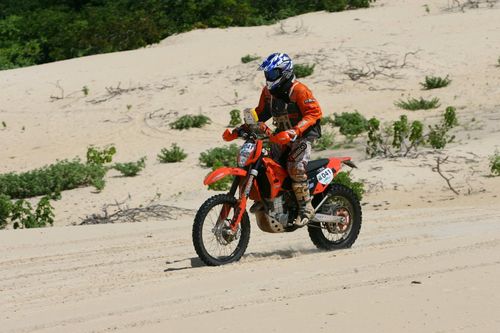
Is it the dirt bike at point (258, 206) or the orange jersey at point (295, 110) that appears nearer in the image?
the dirt bike at point (258, 206)

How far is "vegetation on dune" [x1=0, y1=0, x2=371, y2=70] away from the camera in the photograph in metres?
26.3

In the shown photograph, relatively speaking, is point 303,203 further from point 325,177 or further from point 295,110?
point 295,110

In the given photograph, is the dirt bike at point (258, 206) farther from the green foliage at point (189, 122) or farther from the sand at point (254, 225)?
the green foliage at point (189, 122)

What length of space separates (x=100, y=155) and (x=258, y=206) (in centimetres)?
928

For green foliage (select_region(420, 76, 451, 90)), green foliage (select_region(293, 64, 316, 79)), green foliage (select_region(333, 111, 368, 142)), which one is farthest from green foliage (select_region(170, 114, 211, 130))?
green foliage (select_region(420, 76, 451, 90))

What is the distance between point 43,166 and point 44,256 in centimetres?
817

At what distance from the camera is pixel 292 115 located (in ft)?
30.4

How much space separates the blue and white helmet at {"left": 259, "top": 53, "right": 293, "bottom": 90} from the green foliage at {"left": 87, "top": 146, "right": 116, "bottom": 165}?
8.76 meters

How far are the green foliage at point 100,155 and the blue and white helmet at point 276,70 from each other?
876 centimetres

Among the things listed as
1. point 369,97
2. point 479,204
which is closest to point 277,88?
point 479,204

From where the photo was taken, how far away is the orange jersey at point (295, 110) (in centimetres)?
911

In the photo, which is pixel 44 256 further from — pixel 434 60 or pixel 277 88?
pixel 434 60

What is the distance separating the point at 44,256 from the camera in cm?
1015

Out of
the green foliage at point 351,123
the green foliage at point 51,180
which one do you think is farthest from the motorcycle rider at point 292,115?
the green foliage at point 351,123
